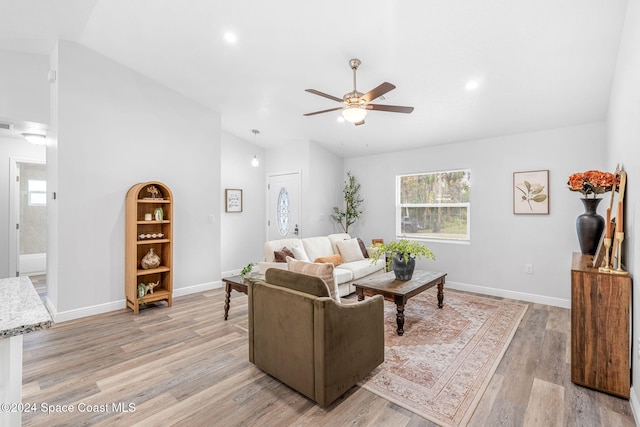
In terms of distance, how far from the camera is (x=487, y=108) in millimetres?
3900

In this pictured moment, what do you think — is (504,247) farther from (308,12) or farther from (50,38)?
(50,38)

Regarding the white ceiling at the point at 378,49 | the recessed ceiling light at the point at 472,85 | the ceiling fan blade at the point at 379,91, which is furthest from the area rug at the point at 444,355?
the recessed ceiling light at the point at 472,85

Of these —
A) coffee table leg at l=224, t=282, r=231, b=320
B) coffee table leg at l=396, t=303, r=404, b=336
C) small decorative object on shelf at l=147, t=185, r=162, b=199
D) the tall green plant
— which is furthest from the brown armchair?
the tall green plant

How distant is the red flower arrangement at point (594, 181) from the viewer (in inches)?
102

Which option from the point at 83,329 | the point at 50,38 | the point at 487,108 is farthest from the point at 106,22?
the point at 487,108

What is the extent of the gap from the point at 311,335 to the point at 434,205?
4.07 meters

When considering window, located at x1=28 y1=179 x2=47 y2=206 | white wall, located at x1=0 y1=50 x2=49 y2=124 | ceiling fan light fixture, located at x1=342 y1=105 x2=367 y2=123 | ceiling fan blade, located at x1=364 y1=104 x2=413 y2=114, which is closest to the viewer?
ceiling fan light fixture, located at x1=342 y1=105 x2=367 y2=123

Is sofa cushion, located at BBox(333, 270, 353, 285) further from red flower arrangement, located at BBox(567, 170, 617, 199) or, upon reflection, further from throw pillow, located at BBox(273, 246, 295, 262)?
red flower arrangement, located at BBox(567, 170, 617, 199)

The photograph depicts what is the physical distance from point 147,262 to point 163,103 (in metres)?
2.28

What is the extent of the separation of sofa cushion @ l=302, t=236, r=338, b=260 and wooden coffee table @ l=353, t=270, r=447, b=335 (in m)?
1.20

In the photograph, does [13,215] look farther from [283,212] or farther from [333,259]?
[333,259]

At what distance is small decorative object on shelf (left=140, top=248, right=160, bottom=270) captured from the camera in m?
4.12

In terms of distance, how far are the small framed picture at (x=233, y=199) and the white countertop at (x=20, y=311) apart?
172 inches

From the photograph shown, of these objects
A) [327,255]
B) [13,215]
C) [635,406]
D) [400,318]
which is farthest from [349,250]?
[13,215]
